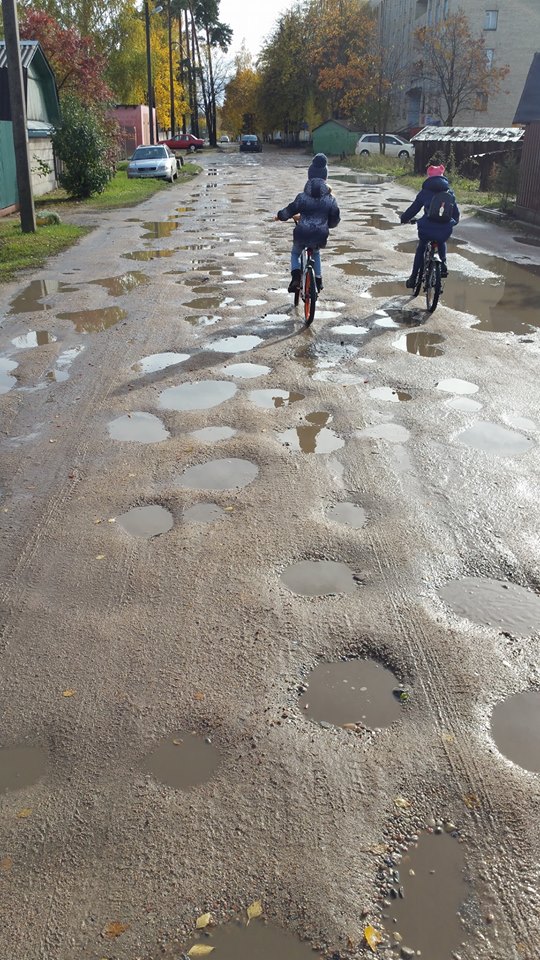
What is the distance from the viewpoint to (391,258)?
15.0m

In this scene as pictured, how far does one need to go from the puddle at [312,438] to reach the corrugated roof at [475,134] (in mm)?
24943

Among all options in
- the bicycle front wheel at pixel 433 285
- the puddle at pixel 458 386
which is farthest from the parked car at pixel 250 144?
the puddle at pixel 458 386

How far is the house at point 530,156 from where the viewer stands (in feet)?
66.6

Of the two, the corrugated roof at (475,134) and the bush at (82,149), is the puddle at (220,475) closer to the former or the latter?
the bush at (82,149)

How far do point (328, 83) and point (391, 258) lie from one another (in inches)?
2085

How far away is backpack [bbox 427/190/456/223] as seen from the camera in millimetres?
10055

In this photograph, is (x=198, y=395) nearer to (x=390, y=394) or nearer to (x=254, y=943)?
(x=390, y=394)

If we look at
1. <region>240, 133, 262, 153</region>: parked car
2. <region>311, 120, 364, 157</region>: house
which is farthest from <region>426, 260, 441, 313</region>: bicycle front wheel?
<region>240, 133, 262, 153</region>: parked car

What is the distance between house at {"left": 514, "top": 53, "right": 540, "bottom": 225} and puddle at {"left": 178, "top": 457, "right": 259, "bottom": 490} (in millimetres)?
16931

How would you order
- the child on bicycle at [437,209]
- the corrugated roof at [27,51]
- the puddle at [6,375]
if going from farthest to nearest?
1. the corrugated roof at [27,51]
2. the child on bicycle at [437,209]
3. the puddle at [6,375]

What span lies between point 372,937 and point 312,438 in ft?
13.9

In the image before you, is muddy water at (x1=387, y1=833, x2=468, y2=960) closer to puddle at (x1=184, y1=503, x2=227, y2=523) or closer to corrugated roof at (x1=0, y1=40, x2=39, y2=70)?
puddle at (x1=184, y1=503, x2=227, y2=523)

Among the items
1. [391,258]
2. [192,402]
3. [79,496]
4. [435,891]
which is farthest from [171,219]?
[435,891]

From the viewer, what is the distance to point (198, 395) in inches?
282
